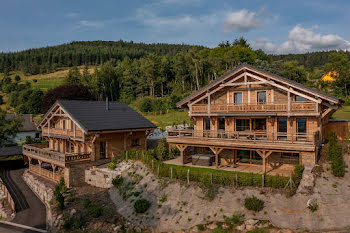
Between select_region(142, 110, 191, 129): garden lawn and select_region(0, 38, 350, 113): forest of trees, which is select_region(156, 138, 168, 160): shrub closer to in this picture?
select_region(142, 110, 191, 129): garden lawn

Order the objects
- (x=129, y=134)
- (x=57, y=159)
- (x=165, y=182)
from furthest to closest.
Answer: (x=129, y=134), (x=57, y=159), (x=165, y=182)

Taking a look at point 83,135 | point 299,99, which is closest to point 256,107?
point 299,99

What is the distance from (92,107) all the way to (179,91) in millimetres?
39090

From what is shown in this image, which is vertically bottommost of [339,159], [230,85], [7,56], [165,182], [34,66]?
[165,182]

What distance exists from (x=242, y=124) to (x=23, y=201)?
70.5 feet

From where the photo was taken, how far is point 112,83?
258 ft

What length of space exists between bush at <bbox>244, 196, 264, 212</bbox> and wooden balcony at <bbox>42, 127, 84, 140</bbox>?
1729 cm

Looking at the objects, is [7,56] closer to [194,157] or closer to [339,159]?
[194,157]

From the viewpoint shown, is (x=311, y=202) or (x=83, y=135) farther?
(x=83, y=135)

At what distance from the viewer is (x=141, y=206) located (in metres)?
19.1

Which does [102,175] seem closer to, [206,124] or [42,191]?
[42,191]

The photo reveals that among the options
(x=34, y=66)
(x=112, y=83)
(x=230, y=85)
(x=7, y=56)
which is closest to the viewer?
(x=230, y=85)

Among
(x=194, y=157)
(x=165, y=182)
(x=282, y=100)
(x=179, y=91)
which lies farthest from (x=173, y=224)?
(x=179, y=91)

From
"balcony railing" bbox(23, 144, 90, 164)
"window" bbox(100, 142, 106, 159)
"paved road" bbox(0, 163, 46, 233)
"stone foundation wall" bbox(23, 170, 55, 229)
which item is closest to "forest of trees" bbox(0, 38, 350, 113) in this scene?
"balcony railing" bbox(23, 144, 90, 164)
